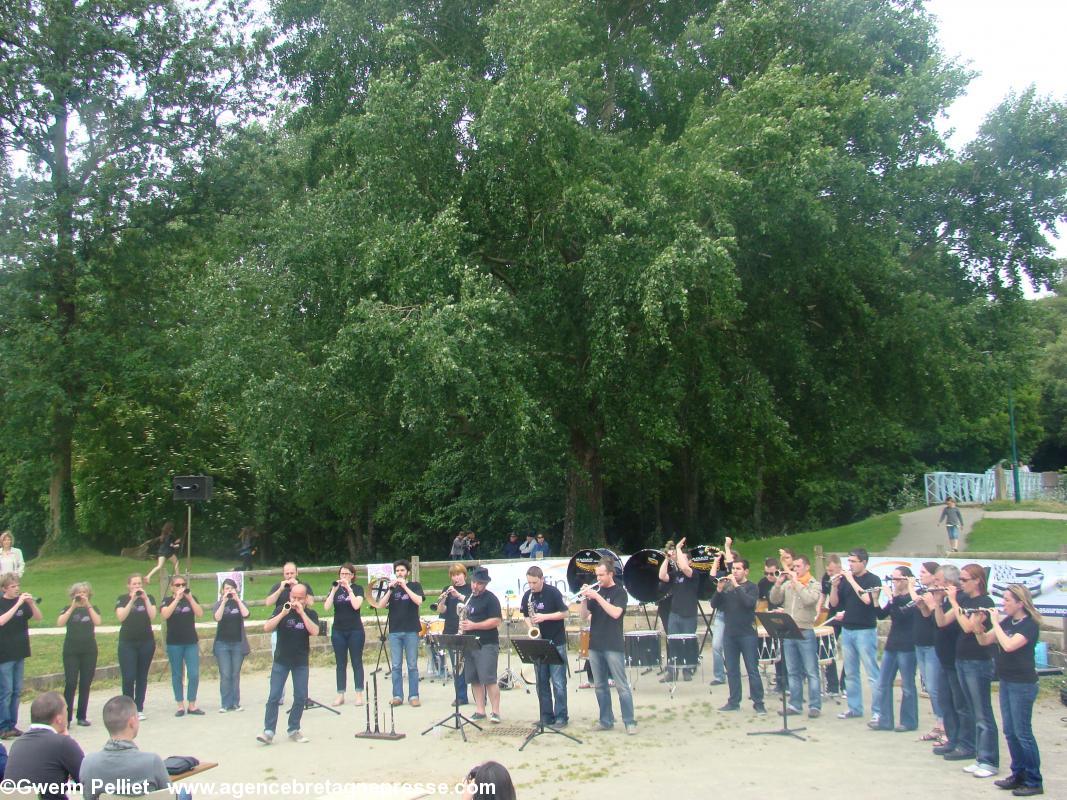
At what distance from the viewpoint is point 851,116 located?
20312mm

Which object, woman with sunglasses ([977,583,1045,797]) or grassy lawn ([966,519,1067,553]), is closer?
woman with sunglasses ([977,583,1045,797])

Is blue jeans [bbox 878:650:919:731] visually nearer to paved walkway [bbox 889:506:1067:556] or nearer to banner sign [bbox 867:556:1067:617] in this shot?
banner sign [bbox 867:556:1067:617]

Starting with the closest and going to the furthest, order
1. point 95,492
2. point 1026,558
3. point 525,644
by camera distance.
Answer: point 525,644
point 1026,558
point 95,492

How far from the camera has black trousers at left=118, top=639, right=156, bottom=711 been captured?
38.0 ft

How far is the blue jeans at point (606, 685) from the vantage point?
34.1 feet

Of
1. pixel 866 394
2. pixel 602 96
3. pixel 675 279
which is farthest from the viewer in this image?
pixel 866 394

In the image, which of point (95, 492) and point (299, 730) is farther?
point (95, 492)

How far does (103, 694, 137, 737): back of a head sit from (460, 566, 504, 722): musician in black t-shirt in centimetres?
563

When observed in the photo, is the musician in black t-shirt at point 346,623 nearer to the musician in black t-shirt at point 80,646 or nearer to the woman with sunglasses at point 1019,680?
the musician in black t-shirt at point 80,646

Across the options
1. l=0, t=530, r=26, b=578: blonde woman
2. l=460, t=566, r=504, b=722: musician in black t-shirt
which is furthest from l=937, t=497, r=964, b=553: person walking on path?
l=0, t=530, r=26, b=578: blonde woman

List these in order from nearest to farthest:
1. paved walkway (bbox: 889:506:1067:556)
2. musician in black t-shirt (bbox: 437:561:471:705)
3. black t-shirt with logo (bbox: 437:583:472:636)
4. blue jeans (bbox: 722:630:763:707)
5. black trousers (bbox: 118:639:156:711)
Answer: blue jeans (bbox: 722:630:763:707) < black trousers (bbox: 118:639:156:711) < musician in black t-shirt (bbox: 437:561:471:705) < black t-shirt with logo (bbox: 437:583:472:636) < paved walkway (bbox: 889:506:1067:556)

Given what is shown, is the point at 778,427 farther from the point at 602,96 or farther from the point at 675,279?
the point at 602,96

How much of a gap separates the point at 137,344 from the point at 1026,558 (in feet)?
88.8

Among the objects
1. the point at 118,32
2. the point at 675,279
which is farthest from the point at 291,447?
the point at 118,32
